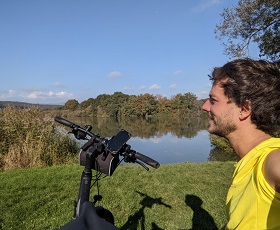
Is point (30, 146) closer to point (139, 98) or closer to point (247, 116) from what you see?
point (247, 116)

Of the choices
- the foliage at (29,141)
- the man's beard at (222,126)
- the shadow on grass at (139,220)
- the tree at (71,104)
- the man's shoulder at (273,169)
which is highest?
the tree at (71,104)

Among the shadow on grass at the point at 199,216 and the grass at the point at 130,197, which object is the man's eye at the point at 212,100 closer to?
the grass at the point at 130,197

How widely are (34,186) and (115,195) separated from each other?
2.31 meters

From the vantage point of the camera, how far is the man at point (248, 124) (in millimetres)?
1343

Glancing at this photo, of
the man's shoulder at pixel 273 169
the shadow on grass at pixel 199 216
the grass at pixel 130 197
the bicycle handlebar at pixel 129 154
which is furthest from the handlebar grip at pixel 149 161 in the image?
the shadow on grass at pixel 199 216

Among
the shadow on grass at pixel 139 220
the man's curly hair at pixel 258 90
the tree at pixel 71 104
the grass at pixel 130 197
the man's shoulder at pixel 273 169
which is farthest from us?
the tree at pixel 71 104

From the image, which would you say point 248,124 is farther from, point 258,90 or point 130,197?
point 130,197

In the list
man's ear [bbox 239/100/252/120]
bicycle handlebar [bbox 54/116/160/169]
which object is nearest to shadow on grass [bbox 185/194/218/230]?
bicycle handlebar [bbox 54/116/160/169]

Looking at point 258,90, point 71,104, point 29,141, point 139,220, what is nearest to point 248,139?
point 258,90

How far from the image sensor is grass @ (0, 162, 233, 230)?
520cm

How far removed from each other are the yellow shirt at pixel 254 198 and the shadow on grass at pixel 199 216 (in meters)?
4.01

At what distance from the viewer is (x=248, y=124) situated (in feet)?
5.80

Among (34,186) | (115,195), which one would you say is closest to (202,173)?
(115,195)

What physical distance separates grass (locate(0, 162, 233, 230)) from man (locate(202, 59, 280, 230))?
227 cm
